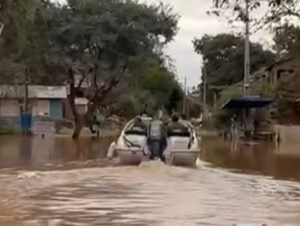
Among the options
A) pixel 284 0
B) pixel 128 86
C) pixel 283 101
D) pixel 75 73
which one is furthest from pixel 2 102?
pixel 284 0

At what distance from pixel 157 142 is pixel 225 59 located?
2945 inches

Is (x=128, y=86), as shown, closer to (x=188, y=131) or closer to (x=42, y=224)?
(x=188, y=131)

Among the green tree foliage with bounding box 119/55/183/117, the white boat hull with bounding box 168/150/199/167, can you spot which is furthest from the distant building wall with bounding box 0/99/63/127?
the white boat hull with bounding box 168/150/199/167

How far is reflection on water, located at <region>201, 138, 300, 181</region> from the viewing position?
2692cm

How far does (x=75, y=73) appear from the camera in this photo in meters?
55.1

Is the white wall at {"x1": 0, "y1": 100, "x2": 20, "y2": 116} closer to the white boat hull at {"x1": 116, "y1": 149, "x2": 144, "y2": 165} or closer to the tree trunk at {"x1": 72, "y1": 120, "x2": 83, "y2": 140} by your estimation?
the tree trunk at {"x1": 72, "y1": 120, "x2": 83, "y2": 140}

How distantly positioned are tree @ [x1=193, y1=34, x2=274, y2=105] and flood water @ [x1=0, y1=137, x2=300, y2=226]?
6598 centimetres

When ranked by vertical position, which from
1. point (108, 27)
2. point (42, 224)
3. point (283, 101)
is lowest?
point (42, 224)

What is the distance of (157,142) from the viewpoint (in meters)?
26.8

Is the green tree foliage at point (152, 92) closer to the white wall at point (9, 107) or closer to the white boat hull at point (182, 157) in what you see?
the white wall at point (9, 107)

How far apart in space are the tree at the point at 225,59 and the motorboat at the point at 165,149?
66.8 m

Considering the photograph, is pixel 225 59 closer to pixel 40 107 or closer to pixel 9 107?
pixel 40 107

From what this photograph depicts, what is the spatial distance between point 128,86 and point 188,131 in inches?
1496

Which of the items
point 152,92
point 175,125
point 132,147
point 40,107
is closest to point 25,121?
point 40,107
